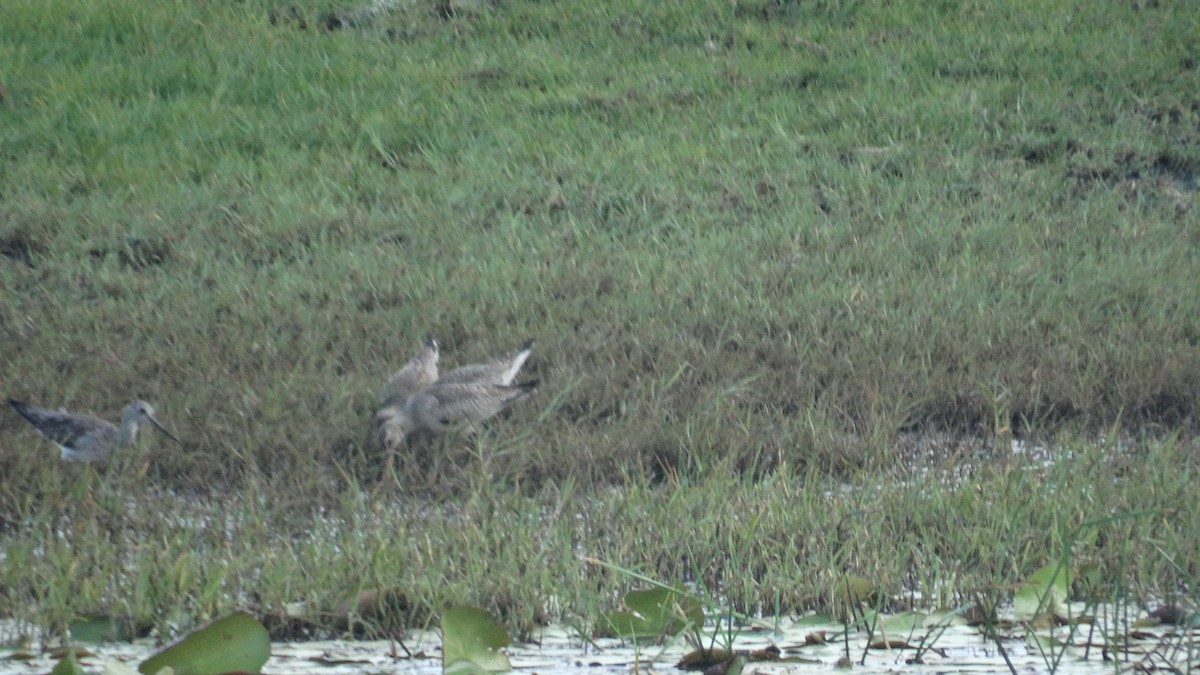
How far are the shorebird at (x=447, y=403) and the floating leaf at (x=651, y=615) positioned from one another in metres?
1.80

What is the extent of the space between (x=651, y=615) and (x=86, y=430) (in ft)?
7.64

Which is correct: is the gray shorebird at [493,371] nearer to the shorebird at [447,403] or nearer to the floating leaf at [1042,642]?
the shorebird at [447,403]

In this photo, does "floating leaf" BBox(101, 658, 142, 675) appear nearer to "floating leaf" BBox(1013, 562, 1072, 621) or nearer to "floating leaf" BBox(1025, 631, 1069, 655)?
"floating leaf" BBox(1025, 631, 1069, 655)

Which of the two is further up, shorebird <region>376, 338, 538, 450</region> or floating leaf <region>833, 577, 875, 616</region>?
shorebird <region>376, 338, 538, 450</region>

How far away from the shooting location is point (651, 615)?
9.18 ft

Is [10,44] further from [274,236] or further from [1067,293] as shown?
[1067,293]

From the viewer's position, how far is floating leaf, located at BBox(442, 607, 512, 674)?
2.52 m

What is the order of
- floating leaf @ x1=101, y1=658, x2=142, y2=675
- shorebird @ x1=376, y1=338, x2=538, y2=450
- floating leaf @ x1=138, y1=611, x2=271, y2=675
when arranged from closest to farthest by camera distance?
1. floating leaf @ x1=101, y1=658, x2=142, y2=675
2. floating leaf @ x1=138, y1=611, x2=271, y2=675
3. shorebird @ x1=376, y1=338, x2=538, y2=450

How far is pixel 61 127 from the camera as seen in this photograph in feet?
27.0

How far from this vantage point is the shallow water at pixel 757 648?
2.56 meters

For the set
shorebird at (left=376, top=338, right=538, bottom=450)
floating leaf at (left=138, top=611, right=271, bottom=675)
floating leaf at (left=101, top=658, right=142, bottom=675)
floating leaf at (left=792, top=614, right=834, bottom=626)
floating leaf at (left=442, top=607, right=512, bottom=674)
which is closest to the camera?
floating leaf at (left=101, top=658, right=142, bottom=675)

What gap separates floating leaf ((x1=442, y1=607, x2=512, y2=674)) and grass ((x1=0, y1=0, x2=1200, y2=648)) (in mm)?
386

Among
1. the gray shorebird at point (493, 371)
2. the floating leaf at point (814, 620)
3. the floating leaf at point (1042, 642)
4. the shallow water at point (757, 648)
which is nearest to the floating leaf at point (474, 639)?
the shallow water at point (757, 648)

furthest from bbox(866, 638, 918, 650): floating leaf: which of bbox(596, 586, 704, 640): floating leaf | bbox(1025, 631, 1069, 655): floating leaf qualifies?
bbox(596, 586, 704, 640): floating leaf
